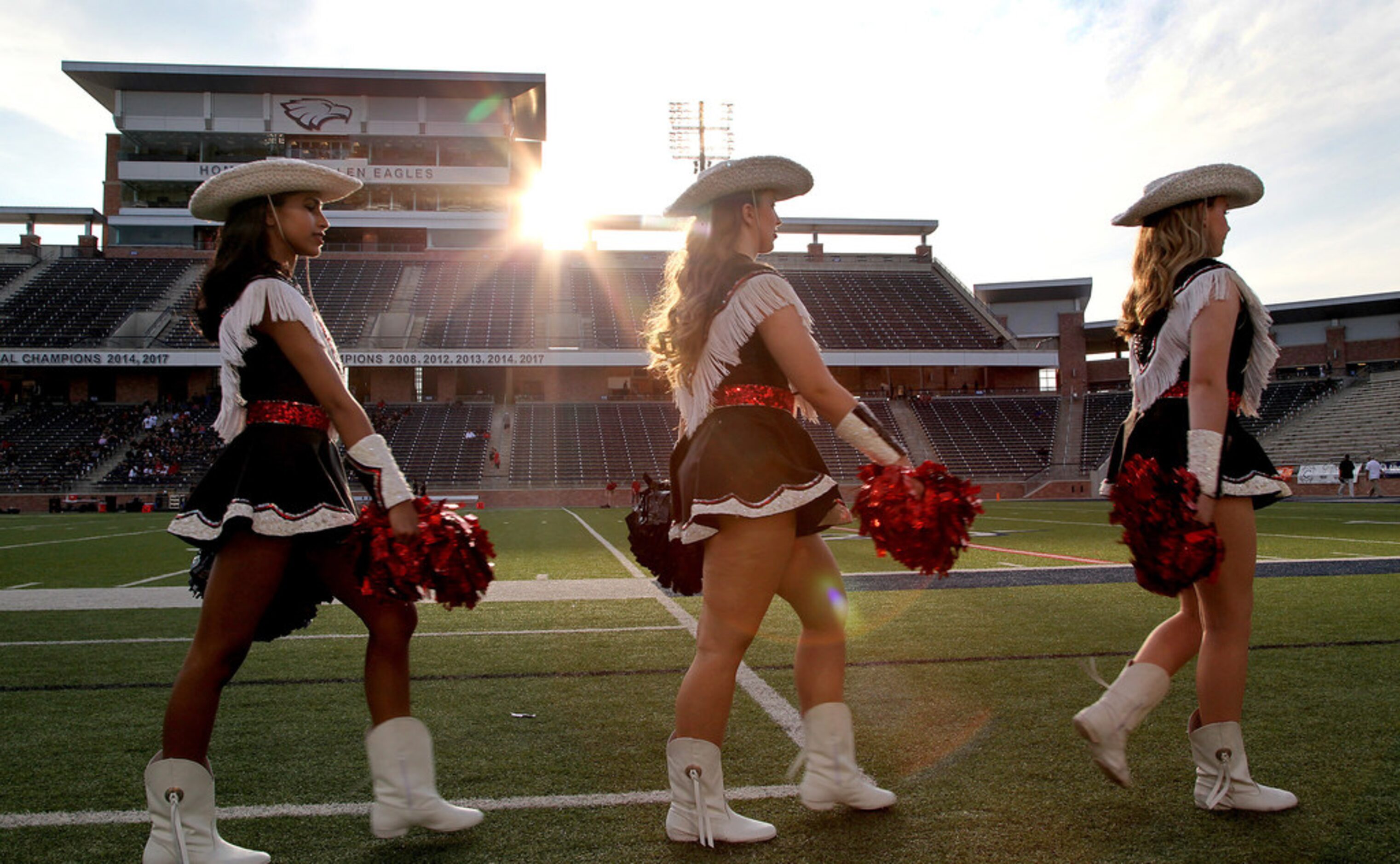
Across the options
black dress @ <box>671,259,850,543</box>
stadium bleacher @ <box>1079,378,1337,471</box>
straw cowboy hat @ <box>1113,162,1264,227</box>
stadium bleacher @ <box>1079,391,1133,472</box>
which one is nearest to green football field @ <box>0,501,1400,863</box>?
black dress @ <box>671,259,850,543</box>

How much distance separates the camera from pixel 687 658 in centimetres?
497

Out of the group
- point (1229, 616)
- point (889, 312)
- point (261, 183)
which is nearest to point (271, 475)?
point (261, 183)

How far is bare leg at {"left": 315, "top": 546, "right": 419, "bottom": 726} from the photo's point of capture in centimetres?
253

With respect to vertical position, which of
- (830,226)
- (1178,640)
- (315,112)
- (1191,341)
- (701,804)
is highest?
(315,112)

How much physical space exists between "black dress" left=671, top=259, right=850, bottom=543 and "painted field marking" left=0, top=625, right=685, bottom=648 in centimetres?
337

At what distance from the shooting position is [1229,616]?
2.71 meters

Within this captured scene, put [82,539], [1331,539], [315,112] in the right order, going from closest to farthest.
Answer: [1331,539] → [82,539] → [315,112]

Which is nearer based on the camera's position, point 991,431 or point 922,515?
point 922,515

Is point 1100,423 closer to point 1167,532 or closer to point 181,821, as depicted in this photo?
point 1167,532

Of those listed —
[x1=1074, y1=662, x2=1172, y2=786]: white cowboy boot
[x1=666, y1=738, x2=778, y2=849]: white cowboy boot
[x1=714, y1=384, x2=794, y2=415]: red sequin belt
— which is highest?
[x1=714, y1=384, x2=794, y2=415]: red sequin belt

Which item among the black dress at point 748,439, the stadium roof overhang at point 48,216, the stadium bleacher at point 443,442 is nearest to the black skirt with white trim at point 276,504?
the black dress at point 748,439

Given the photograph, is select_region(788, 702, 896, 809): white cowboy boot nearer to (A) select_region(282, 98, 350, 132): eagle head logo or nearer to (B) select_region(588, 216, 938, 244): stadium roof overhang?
(B) select_region(588, 216, 938, 244): stadium roof overhang

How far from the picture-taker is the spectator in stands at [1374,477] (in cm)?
2623

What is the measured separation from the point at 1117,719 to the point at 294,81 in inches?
2099
